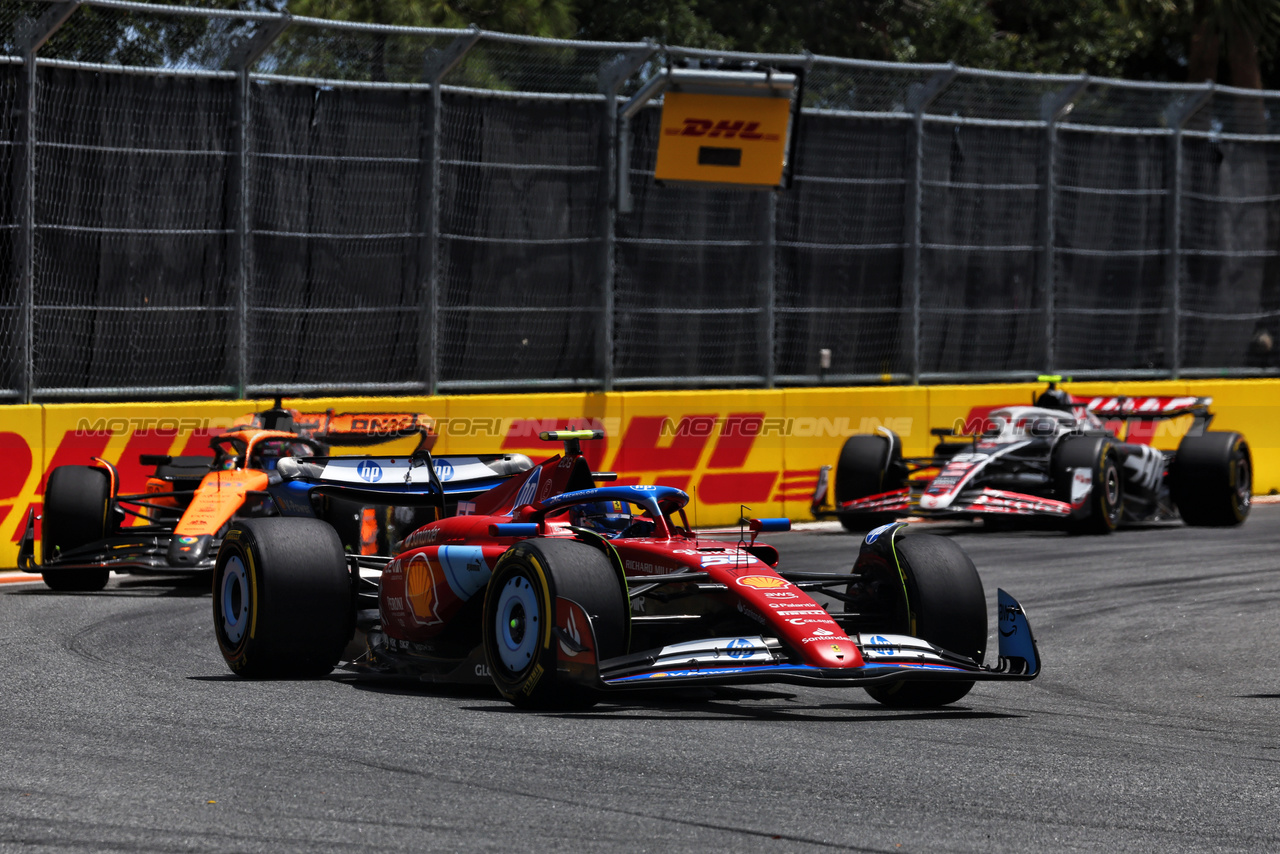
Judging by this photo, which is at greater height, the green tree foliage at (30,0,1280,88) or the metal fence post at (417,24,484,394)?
the green tree foliage at (30,0,1280,88)

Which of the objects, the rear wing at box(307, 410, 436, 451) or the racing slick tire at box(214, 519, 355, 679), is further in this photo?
the rear wing at box(307, 410, 436, 451)

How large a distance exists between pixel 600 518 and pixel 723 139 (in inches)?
382

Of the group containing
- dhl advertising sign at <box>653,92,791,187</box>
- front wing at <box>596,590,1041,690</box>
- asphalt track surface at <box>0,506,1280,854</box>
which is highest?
dhl advertising sign at <box>653,92,791,187</box>

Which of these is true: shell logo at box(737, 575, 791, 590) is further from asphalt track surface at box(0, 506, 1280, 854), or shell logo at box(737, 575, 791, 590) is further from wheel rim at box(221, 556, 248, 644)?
wheel rim at box(221, 556, 248, 644)

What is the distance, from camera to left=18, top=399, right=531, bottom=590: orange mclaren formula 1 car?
11.5 meters

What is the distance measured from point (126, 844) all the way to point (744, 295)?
528 inches

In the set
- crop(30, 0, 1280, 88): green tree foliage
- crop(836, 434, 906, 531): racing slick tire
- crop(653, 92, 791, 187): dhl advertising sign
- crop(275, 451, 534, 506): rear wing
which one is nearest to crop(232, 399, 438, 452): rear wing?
crop(275, 451, 534, 506): rear wing

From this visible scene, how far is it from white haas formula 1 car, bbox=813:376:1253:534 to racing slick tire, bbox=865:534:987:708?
25.4ft

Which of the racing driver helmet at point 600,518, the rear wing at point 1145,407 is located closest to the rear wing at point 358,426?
the racing driver helmet at point 600,518

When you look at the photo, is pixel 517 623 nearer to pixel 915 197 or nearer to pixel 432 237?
pixel 432 237

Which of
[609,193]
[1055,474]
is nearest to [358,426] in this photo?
[609,193]

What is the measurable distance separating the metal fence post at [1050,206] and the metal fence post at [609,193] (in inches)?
190

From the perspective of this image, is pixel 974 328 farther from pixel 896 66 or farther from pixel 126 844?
pixel 126 844

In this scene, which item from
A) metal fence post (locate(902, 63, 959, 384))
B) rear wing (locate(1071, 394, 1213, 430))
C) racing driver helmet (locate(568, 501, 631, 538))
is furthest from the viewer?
metal fence post (locate(902, 63, 959, 384))
